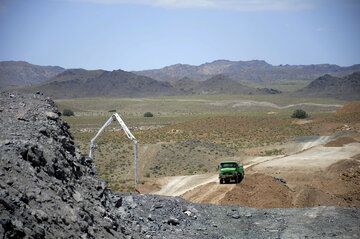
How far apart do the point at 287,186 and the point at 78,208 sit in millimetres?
18845

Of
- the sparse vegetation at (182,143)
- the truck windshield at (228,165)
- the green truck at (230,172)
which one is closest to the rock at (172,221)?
the green truck at (230,172)

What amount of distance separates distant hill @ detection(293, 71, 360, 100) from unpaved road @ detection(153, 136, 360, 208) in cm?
13667

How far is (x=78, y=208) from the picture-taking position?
13336 mm

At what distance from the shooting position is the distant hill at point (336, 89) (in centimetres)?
17318

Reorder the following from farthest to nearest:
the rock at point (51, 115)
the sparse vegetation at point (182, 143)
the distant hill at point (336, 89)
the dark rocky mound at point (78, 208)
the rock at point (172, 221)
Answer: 1. the distant hill at point (336, 89)
2. the sparse vegetation at point (182, 143)
3. the rock at point (172, 221)
4. the rock at point (51, 115)
5. the dark rocky mound at point (78, 208)

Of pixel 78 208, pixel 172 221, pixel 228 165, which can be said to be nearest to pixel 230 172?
pixel 228 165

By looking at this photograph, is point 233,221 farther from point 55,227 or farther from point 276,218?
point 55,227

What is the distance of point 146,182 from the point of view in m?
37.3

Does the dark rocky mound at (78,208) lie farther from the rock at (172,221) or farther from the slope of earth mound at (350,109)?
the slope of earth mound at (350,109)

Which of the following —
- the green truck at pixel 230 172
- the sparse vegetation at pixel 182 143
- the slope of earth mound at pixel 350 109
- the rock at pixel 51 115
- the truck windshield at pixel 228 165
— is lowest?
the sparse vegetation at pixel 182 143

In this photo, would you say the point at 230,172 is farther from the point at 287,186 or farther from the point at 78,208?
the point at 78,208

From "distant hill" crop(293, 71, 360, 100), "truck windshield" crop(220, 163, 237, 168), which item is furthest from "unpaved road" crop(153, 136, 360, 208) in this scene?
"distant hill" crop(293, 71, 360, 100)

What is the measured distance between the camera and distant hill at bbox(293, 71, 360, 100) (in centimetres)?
17318

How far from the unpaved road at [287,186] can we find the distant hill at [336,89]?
448 ft
